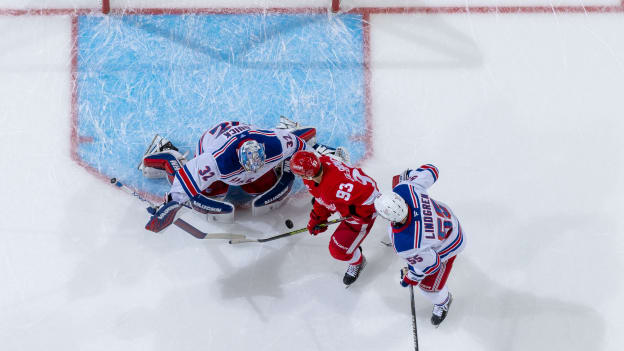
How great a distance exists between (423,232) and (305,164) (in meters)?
0.85

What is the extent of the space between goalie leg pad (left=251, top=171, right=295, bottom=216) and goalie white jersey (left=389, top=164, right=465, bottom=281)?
1033 millimetres

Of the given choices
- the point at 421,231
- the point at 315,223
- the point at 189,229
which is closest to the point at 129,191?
the point at 189,229

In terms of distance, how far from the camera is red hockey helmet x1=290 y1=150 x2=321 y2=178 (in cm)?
508

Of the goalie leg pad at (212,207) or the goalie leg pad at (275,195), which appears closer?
the goalie leg pad at (212,207)

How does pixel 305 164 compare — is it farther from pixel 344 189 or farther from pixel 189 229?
pixel 189 229

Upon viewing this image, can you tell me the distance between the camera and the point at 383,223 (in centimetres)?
618

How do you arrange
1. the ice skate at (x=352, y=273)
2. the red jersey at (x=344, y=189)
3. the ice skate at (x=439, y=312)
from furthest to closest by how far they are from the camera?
the ice skate at (x=352, y=273) → the ice skate at (x=439, y=312) → the red jersey at (x=344, y=189)

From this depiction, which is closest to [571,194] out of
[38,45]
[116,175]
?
[116,175]

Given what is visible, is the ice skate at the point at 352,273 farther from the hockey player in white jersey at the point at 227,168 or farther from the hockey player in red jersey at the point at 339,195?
the hockey player in white jersey at the point at 227,168

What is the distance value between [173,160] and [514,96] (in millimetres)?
2781

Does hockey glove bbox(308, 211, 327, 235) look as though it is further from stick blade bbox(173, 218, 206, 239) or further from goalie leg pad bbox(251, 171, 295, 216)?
stick blade bbox(173, 218, 206, 239)

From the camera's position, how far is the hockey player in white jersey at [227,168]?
5.48 metres

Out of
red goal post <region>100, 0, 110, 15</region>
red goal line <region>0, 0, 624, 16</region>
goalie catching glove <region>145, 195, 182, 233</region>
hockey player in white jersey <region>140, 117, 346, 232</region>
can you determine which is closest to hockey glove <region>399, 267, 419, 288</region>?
hockey player in white jersey <region>140, 117, 346, 232</region>

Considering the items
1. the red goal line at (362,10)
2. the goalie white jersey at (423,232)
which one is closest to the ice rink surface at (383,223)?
the red goal line at (362,10)
